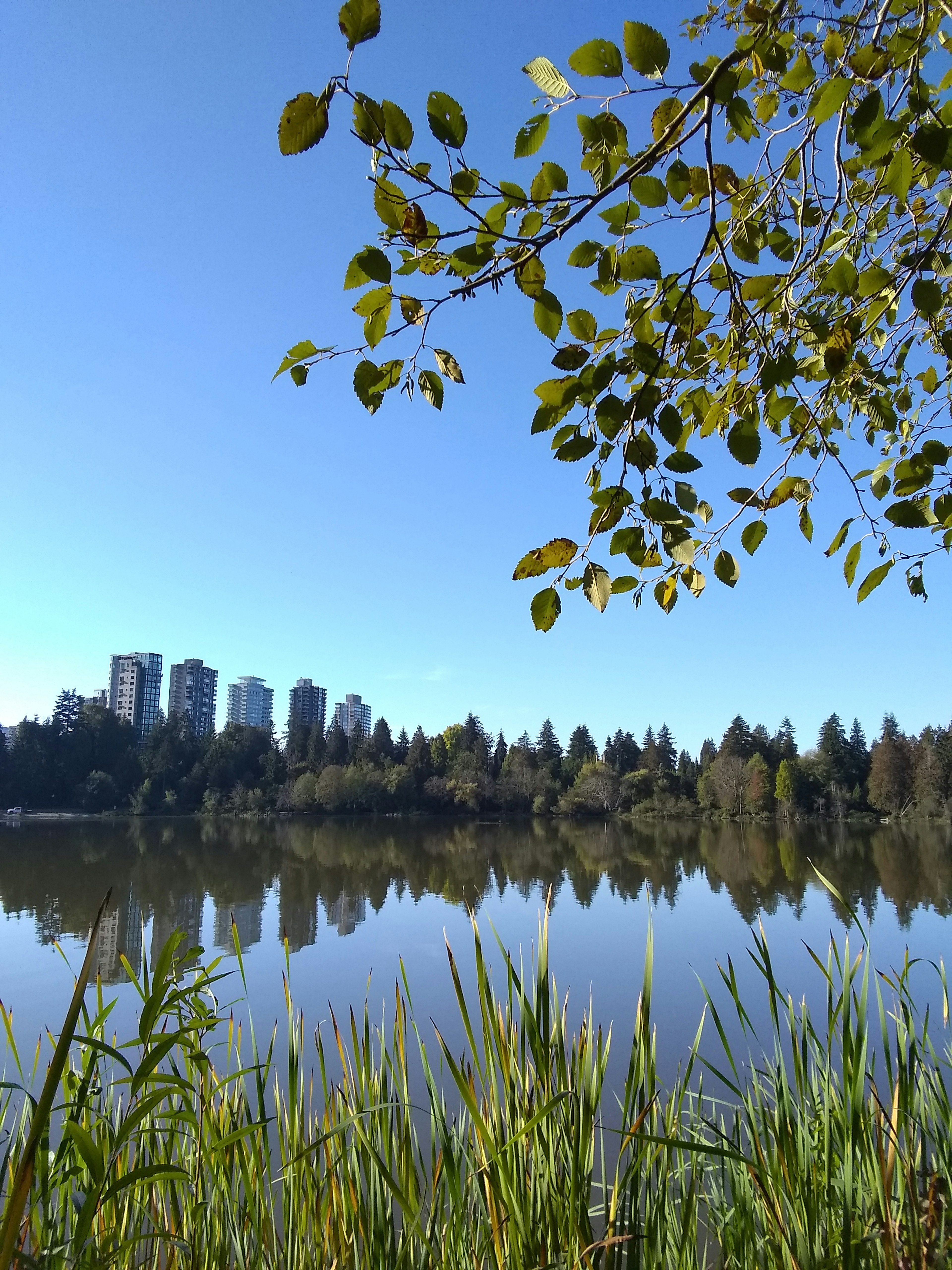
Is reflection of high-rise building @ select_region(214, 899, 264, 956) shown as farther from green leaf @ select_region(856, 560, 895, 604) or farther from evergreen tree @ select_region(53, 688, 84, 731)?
evergreen tree @ select_region(53, 688, 84, 731)

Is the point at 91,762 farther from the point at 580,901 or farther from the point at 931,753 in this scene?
the point at 931,753

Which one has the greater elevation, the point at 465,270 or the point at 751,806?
the point at 465,270

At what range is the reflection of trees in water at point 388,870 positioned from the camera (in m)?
14.4

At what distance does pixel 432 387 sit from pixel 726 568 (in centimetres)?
68

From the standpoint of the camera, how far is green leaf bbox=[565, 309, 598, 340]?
1.25 m

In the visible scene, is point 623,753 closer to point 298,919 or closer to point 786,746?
point 786,746

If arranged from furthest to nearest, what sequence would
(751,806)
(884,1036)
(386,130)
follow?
(751,806)
(884,1036)
(386,130)

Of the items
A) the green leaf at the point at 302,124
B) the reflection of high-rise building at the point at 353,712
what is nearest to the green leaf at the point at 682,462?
the green leaf at the point at 302,124

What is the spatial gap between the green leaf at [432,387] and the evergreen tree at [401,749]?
2016 inches

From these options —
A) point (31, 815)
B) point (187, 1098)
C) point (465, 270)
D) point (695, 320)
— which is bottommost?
point (31, 815)

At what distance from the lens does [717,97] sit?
3.64 ft

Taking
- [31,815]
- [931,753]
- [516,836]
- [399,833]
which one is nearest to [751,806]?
[931,753]

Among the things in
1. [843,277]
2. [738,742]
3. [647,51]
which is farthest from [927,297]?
[738,742]

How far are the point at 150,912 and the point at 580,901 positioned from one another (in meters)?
8.66
